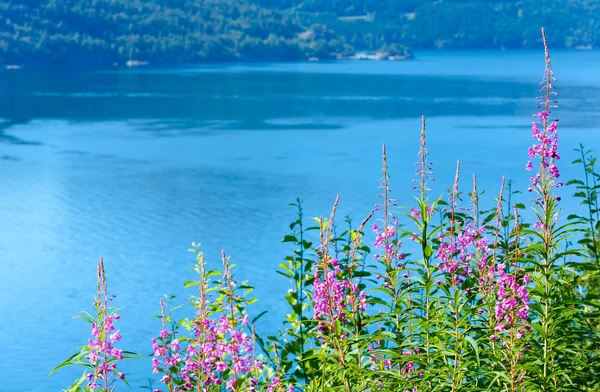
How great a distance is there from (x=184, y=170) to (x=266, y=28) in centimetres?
9463

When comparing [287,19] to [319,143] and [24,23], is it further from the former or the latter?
[319,143]

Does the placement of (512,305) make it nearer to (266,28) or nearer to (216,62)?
(216,62)

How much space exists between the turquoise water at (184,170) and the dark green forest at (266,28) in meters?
29.9

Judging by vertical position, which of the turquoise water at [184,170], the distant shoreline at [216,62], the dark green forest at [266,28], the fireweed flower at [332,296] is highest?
the dark green forest at [266,28]

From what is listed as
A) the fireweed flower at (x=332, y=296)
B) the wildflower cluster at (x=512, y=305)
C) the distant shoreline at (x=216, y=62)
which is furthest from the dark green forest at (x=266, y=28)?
the wildflower cluster at (x=512, y=305)

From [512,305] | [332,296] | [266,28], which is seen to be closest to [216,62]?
[266,28]

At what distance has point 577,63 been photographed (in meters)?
98.9

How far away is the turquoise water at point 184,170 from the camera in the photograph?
18172 mm

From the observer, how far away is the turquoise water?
18.2 metres

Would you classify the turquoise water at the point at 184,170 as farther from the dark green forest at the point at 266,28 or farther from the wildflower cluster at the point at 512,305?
the dark green forest at the point at 266,28

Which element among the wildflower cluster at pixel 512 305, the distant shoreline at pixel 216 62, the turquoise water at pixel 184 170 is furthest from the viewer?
the distant shoreline at pixel 216 62

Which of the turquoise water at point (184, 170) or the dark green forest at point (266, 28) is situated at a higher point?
the dark green forest at point (266, 28)

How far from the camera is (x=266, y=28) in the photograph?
412 feet

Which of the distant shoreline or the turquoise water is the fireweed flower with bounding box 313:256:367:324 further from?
the distant shoreline
